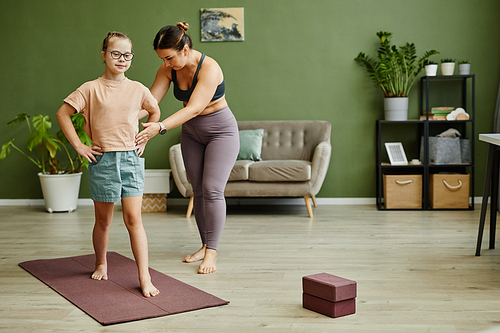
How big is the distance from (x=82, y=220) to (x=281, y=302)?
258cm

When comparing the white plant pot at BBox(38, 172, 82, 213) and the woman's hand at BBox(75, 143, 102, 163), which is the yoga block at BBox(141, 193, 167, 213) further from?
the woman's hand at BBox(75, 143, 102, 163)

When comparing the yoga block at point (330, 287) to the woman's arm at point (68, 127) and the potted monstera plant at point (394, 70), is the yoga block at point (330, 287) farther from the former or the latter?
the potted monstera plant at point (394, 70)

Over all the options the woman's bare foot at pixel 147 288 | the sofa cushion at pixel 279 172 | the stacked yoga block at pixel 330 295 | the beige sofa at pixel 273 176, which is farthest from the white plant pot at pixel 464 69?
the woman's bare foot at pixel 147 288

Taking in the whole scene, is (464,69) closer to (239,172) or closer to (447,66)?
(447,66)

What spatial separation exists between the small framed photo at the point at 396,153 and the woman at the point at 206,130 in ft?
7.91

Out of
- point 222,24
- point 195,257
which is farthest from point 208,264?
point 222,24

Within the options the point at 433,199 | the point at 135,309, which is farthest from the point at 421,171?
the point at 135,309

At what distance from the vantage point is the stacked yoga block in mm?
1876

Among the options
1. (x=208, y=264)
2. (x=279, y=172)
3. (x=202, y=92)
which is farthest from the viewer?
(x=279, y=172)

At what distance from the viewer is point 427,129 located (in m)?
4.50

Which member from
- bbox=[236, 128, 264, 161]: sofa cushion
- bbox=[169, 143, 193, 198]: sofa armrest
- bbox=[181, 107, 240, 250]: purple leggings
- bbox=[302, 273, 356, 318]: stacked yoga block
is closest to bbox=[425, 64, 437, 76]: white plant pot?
bbox=[236, 128, 264, 161]: sofa cushion

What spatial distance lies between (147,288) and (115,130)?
699mm

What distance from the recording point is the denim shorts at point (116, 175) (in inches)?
83.5

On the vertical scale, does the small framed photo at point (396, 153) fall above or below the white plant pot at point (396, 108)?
below
